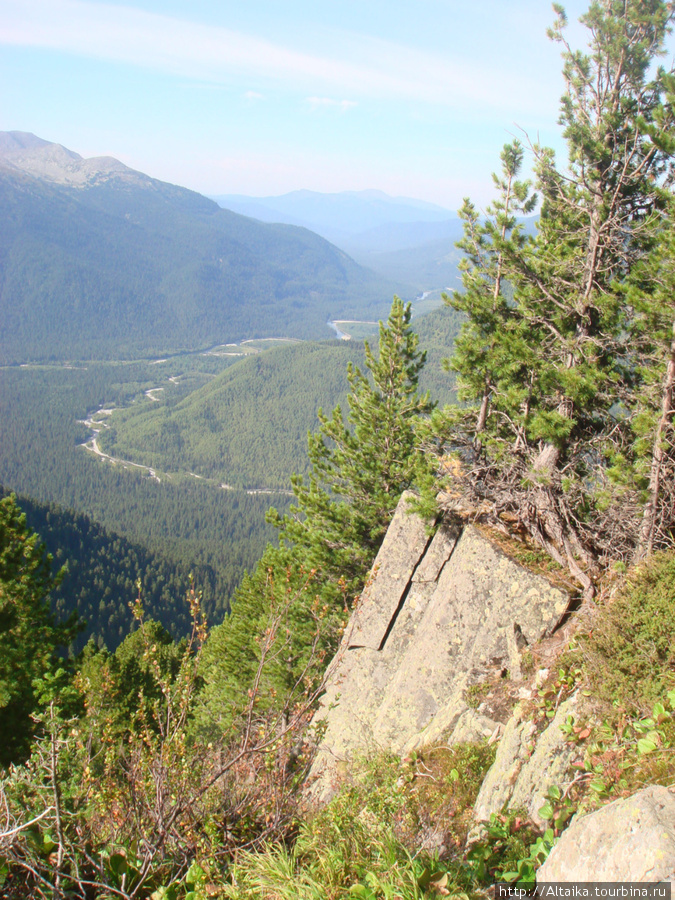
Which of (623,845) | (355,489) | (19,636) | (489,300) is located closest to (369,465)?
(355,489)

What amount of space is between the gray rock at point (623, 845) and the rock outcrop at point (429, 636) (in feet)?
15.3

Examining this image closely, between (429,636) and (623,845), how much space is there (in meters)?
7.25

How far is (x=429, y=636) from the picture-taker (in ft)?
38.4

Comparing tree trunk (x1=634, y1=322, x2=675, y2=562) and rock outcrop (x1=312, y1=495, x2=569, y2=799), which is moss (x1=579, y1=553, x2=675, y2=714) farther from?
rock outcrop (x1=312, y1=495, x2=569, y2=799)

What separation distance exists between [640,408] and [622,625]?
4.75 m

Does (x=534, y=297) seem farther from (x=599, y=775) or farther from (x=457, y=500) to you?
(x=599, y=775)

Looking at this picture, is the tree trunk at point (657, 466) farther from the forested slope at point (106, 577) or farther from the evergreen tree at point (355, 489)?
the forested slope at point (106, 577)

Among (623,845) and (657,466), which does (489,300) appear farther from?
(623,845)

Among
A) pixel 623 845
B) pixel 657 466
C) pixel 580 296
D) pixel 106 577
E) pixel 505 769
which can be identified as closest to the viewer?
pixel 623 845

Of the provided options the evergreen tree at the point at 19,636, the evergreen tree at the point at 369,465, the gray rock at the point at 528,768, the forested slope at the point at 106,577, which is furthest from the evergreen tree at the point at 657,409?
the forested slope at the point at 106,577

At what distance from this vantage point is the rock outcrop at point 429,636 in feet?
34.6

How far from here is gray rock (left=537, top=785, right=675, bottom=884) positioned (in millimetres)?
4246

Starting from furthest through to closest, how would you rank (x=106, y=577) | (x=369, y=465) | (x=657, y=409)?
(x=106, y=577) → (x=369, y=465) → (x=657, y=409)

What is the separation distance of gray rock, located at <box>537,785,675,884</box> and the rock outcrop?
466 centimetres
